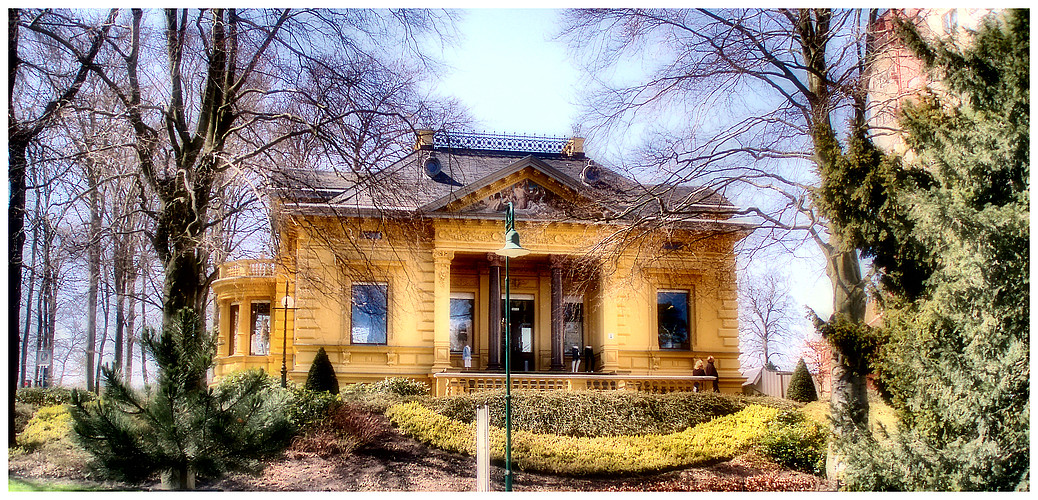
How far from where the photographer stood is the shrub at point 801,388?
75.2 feet

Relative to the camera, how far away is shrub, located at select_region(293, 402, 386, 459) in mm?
16016

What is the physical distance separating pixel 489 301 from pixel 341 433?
11.1 metres

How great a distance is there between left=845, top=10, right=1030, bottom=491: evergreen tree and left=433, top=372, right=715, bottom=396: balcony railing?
37.2 feet

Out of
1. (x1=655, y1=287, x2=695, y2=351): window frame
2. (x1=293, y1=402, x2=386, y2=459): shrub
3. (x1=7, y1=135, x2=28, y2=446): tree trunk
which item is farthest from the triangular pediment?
(x1=7, y1=135, x2=28, y2=446): tree trunk

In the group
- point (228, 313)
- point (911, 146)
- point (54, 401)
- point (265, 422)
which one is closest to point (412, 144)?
point (265, 422)

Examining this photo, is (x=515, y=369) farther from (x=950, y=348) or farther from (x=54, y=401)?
(x=950, y=348)

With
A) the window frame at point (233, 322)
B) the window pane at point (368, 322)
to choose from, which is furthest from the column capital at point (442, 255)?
the window frame at point (233, 322)

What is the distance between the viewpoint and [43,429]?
620 inches

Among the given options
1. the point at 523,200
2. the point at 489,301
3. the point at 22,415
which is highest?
the point at 523,200

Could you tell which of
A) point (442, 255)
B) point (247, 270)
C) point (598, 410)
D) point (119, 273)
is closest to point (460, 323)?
point (442, 255)

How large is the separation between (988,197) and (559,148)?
1993cm

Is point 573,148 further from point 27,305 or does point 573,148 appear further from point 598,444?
point 27,305

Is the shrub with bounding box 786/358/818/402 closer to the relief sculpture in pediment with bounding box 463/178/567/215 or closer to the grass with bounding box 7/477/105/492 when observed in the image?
the relief sculpture in pediment with bounding box 463/178/567/215
